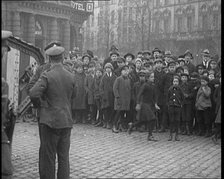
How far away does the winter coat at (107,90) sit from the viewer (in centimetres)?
Result: 1059

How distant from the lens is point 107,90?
1059 centimetres

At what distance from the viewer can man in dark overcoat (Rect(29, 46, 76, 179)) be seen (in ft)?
16.4

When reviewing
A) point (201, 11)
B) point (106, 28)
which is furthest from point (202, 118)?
point (106, 28)

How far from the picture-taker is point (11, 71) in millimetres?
5410

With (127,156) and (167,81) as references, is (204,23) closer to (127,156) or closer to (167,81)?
(167,81)

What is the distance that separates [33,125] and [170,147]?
4.21 m

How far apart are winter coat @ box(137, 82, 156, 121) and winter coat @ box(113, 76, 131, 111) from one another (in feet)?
3.50

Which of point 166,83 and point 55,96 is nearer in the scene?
point 55,96

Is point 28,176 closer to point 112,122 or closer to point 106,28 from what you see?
point 112,122

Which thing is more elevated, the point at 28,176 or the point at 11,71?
the point at 11,71

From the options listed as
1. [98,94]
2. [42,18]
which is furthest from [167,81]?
[42,18]

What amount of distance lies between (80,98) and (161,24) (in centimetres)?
326

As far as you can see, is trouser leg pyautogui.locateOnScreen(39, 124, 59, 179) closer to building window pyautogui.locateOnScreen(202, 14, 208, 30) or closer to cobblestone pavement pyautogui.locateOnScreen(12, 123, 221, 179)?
cobblestone pavement pyautogui.locateOnScreen(12, 123, 221, 179)

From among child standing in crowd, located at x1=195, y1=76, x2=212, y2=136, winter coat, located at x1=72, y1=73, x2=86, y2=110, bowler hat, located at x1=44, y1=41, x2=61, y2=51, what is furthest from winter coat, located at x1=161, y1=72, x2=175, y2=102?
bowler hat, located at x1=44, y1=41, x2=61, y2=51
